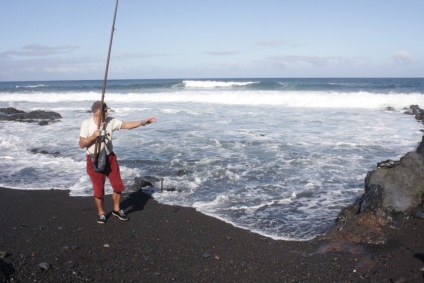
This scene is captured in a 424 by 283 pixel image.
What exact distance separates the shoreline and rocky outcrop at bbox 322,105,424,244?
165 millimetres

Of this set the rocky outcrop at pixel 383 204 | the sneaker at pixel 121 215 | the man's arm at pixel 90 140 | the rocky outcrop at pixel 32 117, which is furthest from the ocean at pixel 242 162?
the man's arm at pixel 90 140

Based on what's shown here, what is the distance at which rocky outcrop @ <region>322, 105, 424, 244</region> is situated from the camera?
542cm

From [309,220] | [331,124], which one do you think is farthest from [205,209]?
[331,124]

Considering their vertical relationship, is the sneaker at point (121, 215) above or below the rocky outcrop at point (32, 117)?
below

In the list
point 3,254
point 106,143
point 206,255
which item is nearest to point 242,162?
point 106,143

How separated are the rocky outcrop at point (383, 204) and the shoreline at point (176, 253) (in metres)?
0.16

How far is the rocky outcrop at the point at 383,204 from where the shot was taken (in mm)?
5424

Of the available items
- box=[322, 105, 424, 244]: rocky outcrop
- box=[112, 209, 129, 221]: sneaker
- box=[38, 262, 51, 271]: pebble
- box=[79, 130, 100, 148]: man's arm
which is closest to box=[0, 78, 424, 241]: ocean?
box=[322, 105, 424, 244]: rocky outcrop

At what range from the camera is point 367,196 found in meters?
6.13

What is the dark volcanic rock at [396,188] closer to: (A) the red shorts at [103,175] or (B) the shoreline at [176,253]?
(B) the shoreline at [176,253]

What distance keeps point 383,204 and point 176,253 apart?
309 centimetres

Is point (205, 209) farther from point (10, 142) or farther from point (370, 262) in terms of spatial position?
point (10, 142)

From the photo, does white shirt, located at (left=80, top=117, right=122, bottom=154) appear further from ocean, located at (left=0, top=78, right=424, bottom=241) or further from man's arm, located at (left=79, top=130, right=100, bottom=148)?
ocean, located at (left=0, top=78, right=424, bottom=241)

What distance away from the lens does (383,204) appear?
19.1ft
